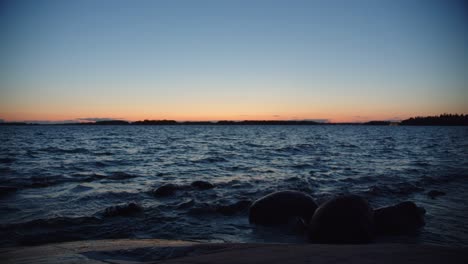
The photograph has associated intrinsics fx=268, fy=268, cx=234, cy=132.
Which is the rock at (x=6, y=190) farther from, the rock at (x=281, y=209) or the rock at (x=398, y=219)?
the rock at (x=398, y=219)

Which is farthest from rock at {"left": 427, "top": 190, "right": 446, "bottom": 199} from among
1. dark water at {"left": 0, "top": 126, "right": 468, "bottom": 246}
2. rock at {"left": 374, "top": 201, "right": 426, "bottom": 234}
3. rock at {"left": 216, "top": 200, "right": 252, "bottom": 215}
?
rock at {"left": 216, "top": 200, "right": 252, "bottom": 215}

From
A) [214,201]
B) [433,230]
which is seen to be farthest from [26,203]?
[433,230]

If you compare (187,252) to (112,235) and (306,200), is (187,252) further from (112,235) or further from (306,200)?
(306,200)

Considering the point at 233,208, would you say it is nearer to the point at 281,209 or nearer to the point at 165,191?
the point at 281,209

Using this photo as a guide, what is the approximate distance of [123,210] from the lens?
6816 millimetres

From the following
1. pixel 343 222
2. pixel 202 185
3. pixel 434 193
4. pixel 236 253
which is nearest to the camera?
pixel 236 253

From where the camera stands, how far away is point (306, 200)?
6.61 m

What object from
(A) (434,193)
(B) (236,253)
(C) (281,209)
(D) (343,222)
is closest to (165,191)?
(C) (281,209)

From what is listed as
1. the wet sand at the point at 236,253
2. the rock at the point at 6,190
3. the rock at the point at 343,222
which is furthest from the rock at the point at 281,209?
the rock at the point at 6,190

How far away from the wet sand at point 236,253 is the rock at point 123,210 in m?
2.40

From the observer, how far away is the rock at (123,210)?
21.9 feet

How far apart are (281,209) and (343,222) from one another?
5.37 ft

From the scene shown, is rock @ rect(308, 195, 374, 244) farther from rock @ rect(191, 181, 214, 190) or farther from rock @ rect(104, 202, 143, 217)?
rock @ rect(191, 181, 214, 190)

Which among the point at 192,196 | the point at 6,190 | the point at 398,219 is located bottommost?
the point at 192,196
